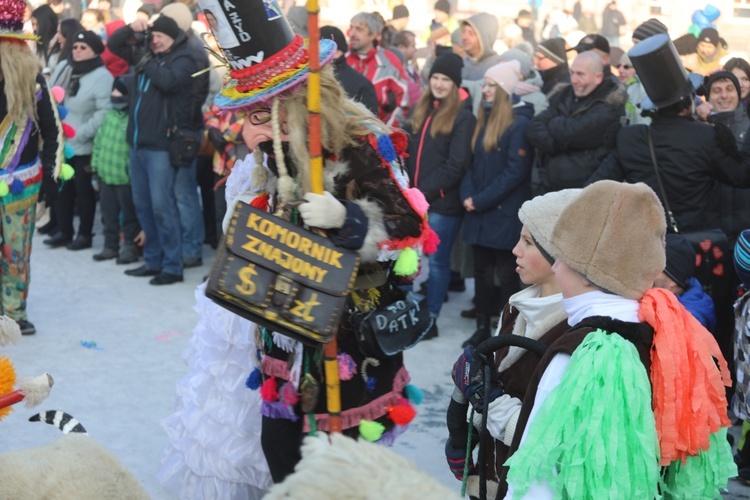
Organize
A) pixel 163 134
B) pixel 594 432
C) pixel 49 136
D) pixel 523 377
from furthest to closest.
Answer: pixel 163 134 → pixel 49 136 → pixel 523 377 → pixel 594 432

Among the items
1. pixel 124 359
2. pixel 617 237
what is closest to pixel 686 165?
pixel 617 237

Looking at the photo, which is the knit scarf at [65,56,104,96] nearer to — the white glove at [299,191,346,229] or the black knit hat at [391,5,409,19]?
the black knit hat at [391,5,409,19]

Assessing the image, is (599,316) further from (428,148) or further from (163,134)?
(163,134)

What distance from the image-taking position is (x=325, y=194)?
120 inches

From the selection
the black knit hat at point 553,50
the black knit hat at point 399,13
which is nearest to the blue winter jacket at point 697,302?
the black knit hat at point 553,50

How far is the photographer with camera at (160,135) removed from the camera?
7.66 meters

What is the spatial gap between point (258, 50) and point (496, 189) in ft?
11.9

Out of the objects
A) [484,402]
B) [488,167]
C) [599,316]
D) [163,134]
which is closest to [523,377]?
[484,402]

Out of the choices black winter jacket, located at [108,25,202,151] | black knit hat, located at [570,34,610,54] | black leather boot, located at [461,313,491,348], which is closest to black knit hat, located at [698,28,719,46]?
black knit hat, located at [570,34,610,54]

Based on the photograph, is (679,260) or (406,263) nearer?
(406,263)

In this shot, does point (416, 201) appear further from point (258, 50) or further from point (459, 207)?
point (459, 207)

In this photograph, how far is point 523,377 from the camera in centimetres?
283

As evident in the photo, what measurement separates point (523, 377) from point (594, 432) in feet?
2.23

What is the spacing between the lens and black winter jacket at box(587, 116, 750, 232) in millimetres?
5301
